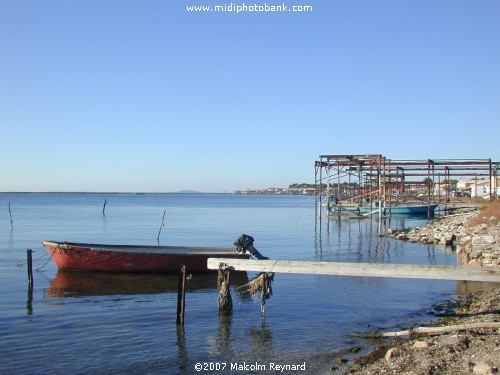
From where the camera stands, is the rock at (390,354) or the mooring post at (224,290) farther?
the mooring post at (224,290)

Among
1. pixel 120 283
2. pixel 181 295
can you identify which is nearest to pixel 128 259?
pixel 120 283

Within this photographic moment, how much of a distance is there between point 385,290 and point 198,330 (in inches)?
289

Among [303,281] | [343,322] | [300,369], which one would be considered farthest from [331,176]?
Answer: [300,369]

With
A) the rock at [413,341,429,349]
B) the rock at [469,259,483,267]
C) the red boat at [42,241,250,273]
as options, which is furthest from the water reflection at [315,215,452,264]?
the rock at [413,341,429,349]

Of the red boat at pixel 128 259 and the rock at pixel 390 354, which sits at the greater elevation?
the red boat at pixel 128 259

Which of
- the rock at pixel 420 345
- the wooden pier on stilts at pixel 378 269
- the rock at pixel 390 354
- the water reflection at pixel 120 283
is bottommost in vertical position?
the water reflection at pixel 120 283

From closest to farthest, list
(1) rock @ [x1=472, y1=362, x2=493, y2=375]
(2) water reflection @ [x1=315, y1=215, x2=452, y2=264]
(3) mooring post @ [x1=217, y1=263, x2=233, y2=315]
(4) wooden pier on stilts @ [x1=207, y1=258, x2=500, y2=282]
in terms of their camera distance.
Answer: (1) rock @ [x1=472, y1=362, x2=493, y2=375] → (4) wooden pier on stilts @ [x1=207, y1=258, x2=500, y2=282] → (3) mooring post @ [x1=217, y1=263, x2=233, y2=315] → (2) water reflection @ [x1=315, y1=215, x2=452, y2=264]

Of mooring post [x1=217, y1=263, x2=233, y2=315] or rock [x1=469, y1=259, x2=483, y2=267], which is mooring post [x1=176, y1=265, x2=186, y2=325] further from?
rock [x1=469, y1=259, x2=483, y2=267]

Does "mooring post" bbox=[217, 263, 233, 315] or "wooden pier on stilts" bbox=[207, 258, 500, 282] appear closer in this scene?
"wooden pier on stilts" bbox=[207, 258, 500, 282]

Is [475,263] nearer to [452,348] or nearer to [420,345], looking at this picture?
[420,345]

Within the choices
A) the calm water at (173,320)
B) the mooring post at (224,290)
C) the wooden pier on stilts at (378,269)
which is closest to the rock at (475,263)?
the calm water at (173,320)

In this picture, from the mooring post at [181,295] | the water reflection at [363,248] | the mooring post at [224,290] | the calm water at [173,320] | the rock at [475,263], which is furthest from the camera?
the water reflection at [363,248]

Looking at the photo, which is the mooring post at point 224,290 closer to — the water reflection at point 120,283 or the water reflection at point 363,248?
the water reflection at point 120,283

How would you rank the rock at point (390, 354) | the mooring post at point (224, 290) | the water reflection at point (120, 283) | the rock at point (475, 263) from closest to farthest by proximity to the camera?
the rock at point (390, 354), the mooring post at point (224, 290), the rock at point (475, 263), the water reflection at point (120, 283)
